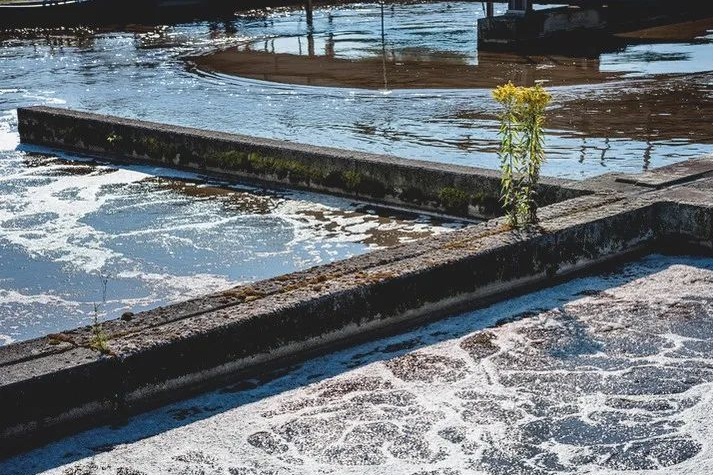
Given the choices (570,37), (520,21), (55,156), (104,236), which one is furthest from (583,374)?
(570,37)

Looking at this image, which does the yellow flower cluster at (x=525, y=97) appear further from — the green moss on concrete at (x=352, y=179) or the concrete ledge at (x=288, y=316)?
the green moss on concrete at (x=352, y=179)

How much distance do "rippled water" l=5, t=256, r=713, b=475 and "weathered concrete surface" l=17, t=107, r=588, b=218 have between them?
7.28 ft

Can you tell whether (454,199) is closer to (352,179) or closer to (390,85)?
(352,179)

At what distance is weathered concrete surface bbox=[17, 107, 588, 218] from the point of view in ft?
30.2

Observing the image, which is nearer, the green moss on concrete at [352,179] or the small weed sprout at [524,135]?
the small weed sprout at [524,135]

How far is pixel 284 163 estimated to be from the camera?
10602 millimetres

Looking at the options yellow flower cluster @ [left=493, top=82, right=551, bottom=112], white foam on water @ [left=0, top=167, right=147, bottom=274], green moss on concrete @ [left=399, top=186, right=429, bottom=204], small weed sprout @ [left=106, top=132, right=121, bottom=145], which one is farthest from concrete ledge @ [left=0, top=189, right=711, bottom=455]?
small weed sprout @ [left=106, top=132, right=121, bottom=145]

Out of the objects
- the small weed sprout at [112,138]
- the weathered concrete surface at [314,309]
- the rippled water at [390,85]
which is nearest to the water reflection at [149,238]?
the small weed sprout at [112,138]

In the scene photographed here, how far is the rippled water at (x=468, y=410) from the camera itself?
196 inches

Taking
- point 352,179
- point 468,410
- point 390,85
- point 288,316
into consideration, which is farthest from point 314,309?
point 390,85

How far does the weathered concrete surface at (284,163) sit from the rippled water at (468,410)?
222cm

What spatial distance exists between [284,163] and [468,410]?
551cm

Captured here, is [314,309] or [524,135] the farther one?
[524,135]

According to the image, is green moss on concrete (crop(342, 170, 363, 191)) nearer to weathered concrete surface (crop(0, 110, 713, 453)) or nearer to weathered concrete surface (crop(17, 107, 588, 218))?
weathered concrete surface (crop(17, 107, 588, 218))
